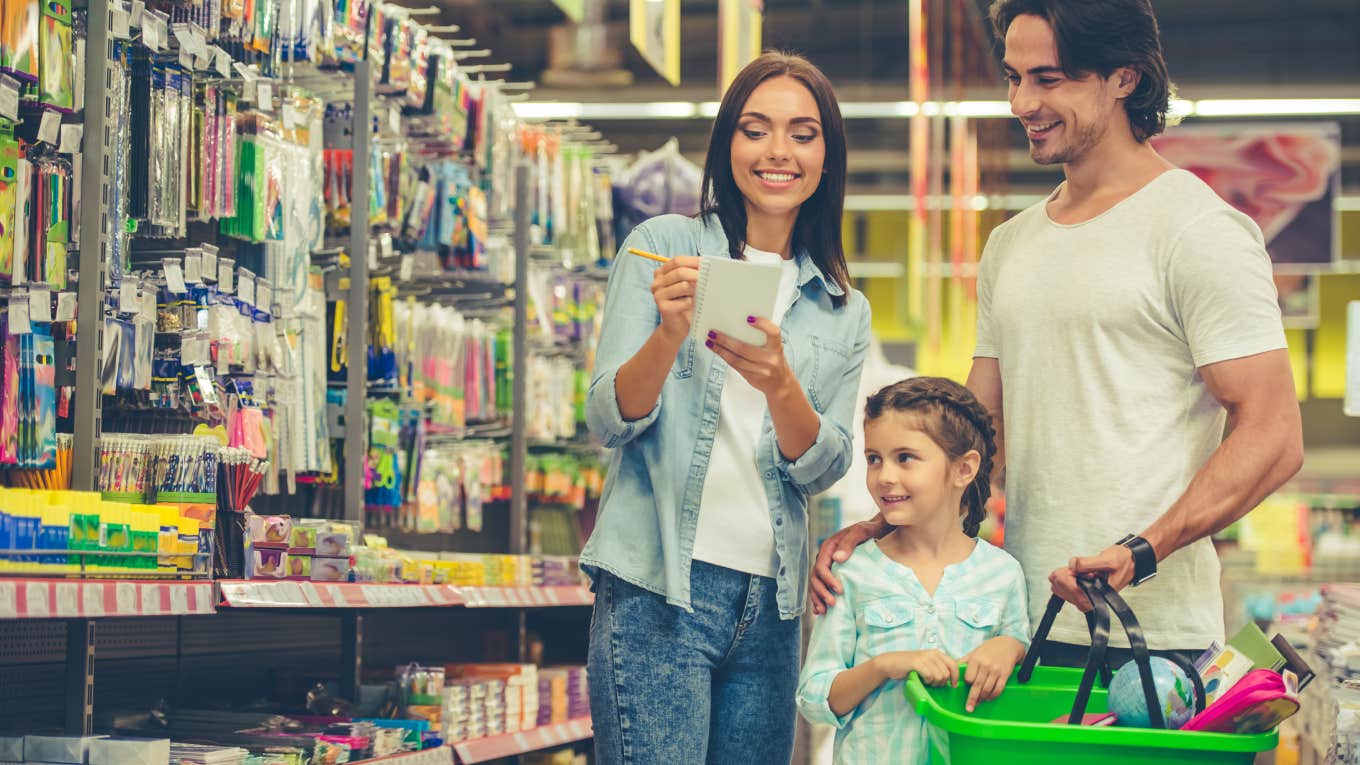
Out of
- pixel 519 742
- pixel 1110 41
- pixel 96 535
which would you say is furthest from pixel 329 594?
pixel 1110 41

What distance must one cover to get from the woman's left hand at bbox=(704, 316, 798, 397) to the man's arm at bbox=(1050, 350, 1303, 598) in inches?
18.6

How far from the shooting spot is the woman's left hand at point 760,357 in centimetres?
225

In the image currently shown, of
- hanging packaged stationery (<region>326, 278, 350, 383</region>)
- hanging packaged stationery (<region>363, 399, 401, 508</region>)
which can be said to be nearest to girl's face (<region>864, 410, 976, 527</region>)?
hanging packaged stationery (<region>326, 278, 350, 383</region>)

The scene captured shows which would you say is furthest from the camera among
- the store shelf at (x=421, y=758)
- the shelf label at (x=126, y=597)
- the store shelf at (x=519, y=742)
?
the store shelf at (x=519, y=742)

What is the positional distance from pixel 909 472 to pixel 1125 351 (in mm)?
368

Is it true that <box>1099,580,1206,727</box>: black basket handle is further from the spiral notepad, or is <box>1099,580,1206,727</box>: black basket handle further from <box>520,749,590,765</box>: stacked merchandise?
<box>520,749,590,765</box>: stacked merchandise

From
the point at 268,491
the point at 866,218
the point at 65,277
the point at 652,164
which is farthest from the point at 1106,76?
the point at 866,218

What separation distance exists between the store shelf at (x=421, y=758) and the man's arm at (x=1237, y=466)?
1971mm

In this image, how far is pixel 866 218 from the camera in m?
22.6

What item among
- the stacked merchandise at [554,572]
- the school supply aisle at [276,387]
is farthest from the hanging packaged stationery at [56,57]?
the stacked merchandise at [554,572]

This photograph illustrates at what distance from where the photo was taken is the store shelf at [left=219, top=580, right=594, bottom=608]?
122 inches

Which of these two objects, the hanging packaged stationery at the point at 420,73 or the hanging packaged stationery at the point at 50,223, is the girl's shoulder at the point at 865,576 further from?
the hanging packaged stationery at the point at 420,73

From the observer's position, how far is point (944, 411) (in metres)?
2.49

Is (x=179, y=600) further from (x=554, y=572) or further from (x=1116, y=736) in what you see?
(x=554, y=572)
